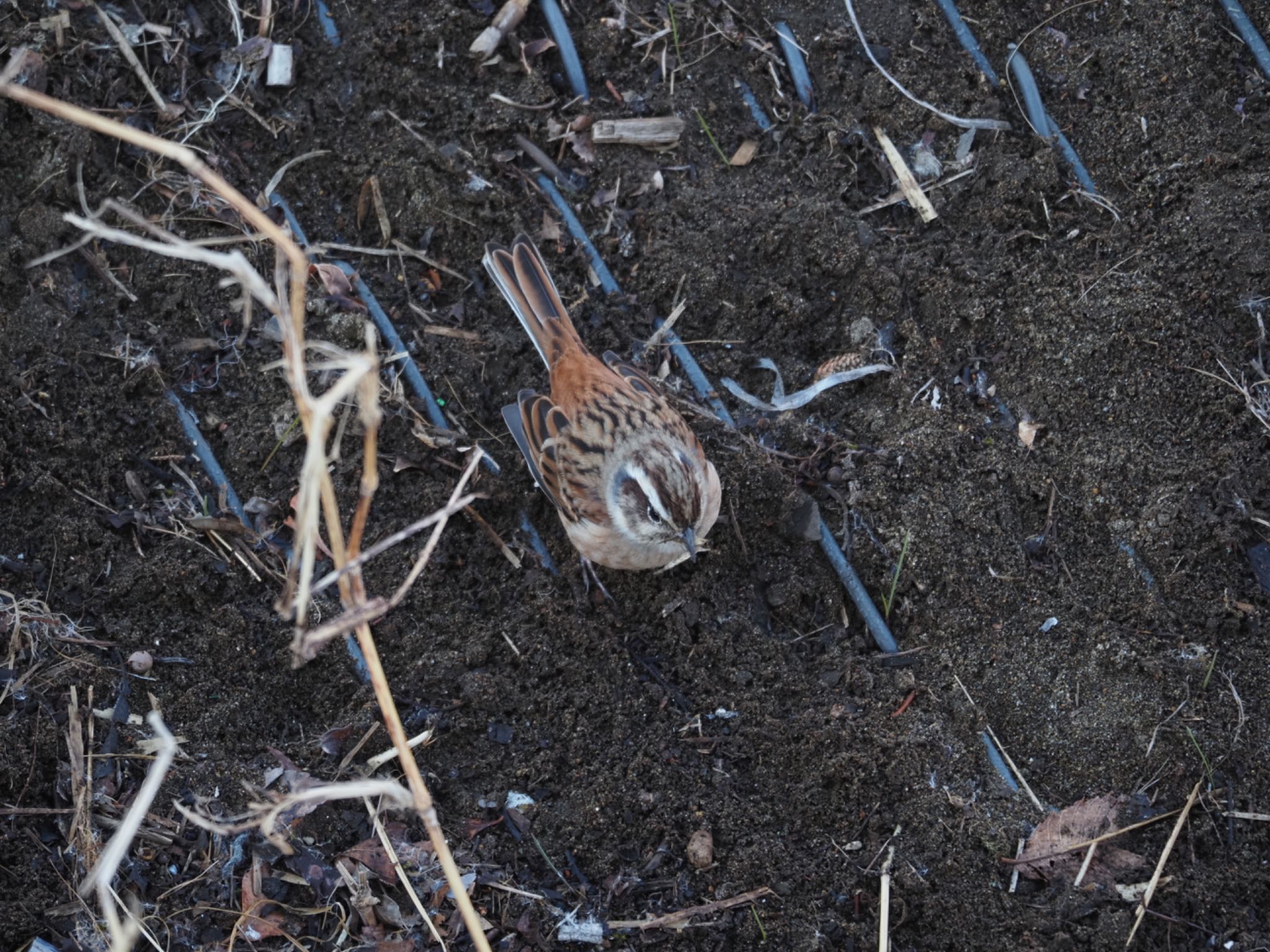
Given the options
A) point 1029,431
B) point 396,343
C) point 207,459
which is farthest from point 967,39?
point 207,459

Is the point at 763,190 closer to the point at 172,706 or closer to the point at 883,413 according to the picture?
the point at 883,413

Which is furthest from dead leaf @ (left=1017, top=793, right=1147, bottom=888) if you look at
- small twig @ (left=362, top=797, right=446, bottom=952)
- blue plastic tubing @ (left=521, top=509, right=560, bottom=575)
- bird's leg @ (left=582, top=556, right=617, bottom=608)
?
blue plastic tubing @ (left=521, top=509, right=560, bottom=575)

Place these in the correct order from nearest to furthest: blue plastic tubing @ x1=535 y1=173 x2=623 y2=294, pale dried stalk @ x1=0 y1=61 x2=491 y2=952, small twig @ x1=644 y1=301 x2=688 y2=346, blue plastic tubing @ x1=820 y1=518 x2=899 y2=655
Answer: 1. pale dried stalk @ x1=0 y1=61 x2=491 y2=952
2. blue plastic tubing @ x1=820 y1=518 x2=899 y2=655
3. small twig @ x1=644 y1=301 x2=688 y2=346
4. blue plastic tubing @ x1=535 y1=173 x2=623 y2=294

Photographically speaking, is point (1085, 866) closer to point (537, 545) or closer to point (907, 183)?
point (537, 545)

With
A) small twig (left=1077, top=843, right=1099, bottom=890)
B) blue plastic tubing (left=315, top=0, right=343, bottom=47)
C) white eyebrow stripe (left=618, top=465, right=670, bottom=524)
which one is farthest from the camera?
blue plastic tubing (left=315, top=0, right=343, bottom=47)

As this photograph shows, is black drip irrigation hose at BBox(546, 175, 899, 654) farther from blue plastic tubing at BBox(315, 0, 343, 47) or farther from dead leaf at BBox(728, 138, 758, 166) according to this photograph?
blue plastic tubing at BBox(315, 0, 343, 47)

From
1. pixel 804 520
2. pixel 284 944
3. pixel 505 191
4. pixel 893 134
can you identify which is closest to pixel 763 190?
pixel 893 134

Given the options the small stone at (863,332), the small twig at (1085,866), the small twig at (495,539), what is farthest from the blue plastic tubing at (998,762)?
the small twig at (495,539)
